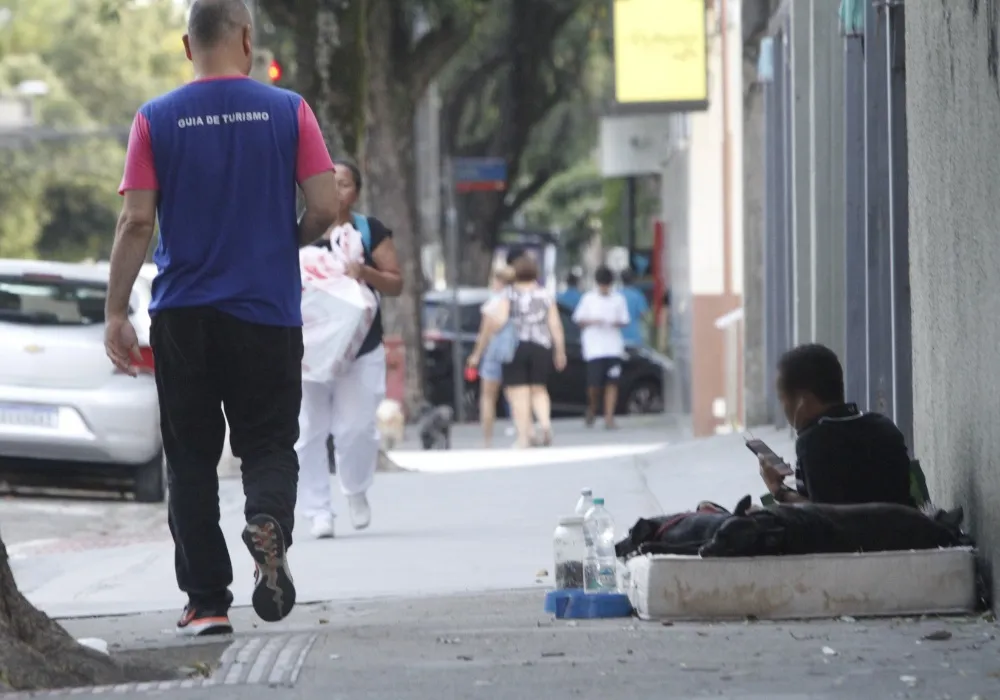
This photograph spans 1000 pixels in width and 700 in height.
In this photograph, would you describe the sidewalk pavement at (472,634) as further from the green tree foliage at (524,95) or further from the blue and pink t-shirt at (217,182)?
the green tree foliage at (524,95)

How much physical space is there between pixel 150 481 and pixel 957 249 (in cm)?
744

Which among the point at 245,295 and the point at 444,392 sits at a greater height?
the point at 245,295

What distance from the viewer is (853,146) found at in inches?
425

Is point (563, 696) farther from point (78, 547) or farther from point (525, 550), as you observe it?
point (78, 547)

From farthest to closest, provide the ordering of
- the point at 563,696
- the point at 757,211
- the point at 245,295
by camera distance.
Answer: the point at 757,211 → the point at 245,295 → the point at 563,696

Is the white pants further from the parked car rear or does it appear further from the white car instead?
the parked car rear

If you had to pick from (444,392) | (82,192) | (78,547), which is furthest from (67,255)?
(78,547)

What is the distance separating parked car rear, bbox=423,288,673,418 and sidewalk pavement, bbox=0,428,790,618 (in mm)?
12581

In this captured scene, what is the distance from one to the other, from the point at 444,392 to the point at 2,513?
16265mm

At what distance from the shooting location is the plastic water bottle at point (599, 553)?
673 cm

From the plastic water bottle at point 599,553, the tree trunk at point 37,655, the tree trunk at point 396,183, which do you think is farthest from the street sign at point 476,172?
the tree trunk at point 37,655

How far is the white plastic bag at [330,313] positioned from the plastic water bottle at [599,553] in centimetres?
254

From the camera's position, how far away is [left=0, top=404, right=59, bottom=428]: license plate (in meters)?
12.5

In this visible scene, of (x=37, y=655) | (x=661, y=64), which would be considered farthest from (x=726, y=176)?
(x=37, y=655)
